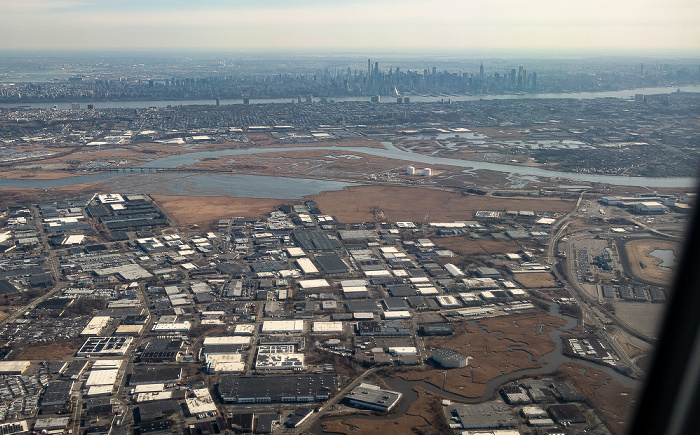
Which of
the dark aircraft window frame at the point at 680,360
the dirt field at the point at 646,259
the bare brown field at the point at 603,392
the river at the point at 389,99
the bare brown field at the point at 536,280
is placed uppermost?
the dark aircraft window frame at the point at 680,360

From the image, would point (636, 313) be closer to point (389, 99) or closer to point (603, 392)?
point (603, 392)

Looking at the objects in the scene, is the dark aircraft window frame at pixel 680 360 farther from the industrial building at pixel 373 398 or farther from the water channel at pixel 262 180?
the water channel at pixel 262 180

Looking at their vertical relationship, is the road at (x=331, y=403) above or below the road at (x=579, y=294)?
above

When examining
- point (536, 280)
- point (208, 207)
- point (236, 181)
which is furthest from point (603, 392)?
point (236, 181)

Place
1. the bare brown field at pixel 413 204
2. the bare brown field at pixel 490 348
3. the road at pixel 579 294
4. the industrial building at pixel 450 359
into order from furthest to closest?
the bare brown field at pixel 413 204 → the road at pixel 579 294 → the industrial building at pixel 450 359 → the bare brown field at pixel 490 348

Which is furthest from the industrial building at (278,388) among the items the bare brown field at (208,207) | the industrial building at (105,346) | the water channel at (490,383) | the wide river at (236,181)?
the wide river at (236,181)

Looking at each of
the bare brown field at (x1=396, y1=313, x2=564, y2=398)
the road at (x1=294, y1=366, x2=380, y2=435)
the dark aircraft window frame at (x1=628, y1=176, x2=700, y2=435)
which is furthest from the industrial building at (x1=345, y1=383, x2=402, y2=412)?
the dark aircraft window frame at (x1=628, y1=176, x2=700, y2=435)
